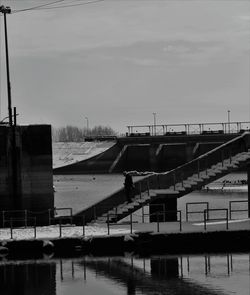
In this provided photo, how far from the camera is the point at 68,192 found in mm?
132750

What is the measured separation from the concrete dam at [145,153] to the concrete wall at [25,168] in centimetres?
12349

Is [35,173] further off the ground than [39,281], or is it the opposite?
[35,173]

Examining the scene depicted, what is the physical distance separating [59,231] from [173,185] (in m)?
9.61

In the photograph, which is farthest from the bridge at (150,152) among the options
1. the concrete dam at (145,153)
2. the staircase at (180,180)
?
the staircase at (180,180)

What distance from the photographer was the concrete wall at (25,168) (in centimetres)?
5062

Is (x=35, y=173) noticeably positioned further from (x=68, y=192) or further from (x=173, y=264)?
(x=68, y=192)

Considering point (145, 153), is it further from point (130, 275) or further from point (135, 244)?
point (130, 275)

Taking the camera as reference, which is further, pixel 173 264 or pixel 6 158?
pixel 6 158

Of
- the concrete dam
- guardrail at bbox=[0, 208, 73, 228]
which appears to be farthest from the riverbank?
the concrete dam

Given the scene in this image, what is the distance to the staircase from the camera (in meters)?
51.6

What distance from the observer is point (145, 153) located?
7283 inches

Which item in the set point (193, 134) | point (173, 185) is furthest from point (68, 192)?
point (173, 185)

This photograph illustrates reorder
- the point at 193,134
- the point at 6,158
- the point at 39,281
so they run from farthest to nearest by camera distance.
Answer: the point at 193,134, the point at 6,158, the point at 39,281

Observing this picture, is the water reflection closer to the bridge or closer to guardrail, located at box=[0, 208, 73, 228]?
guardrail, located at box=[0, 208, 73, 228]
